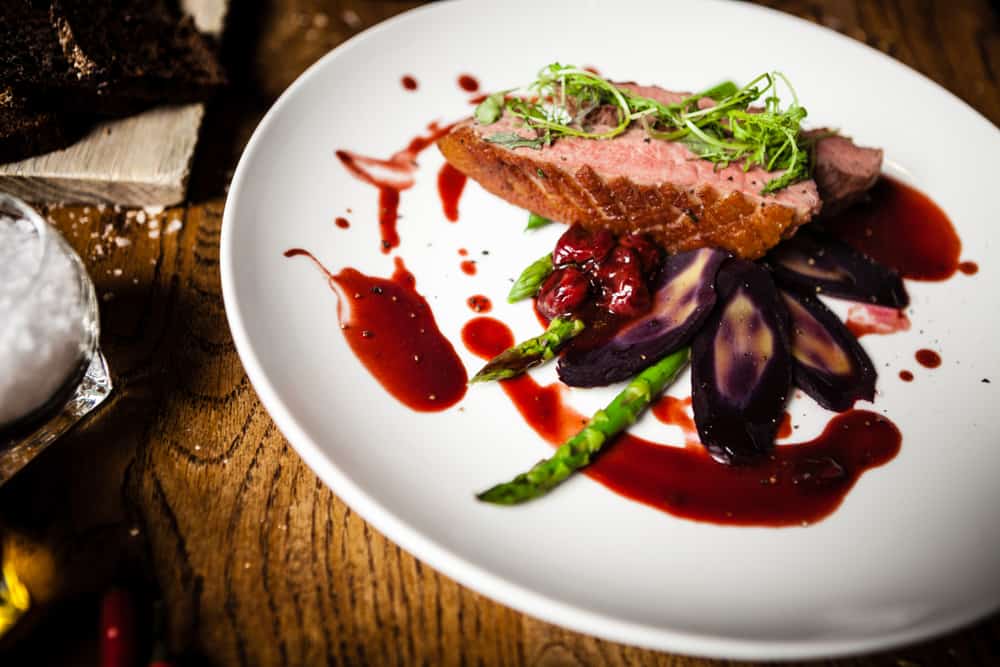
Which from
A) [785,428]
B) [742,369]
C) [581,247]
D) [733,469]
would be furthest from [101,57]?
[785,428]

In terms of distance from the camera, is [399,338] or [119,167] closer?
[399,338]

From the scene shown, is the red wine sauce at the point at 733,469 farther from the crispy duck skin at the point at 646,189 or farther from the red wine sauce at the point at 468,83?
the red wine sauce at the point at 468,83

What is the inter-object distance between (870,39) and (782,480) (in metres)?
2.94

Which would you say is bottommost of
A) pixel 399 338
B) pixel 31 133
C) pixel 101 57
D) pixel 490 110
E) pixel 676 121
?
pixel 399 338

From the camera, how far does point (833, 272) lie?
306 cm

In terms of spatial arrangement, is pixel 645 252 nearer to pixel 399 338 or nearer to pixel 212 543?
pixel 399 338

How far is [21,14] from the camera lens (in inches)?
114

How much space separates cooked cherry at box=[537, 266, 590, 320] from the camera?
2.75m

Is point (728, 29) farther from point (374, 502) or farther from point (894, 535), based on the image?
point (374, 502)

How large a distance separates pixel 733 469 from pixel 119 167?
2.48m

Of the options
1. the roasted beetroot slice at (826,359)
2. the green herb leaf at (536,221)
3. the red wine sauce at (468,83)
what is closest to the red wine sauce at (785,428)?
the roasted beetroot slice at (826,359)

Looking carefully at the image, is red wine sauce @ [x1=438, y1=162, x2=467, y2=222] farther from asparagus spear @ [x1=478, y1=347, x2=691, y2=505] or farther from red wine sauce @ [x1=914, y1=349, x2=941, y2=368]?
red wine sauce @ [x1=914, y1=349, x2=941, y2=368]

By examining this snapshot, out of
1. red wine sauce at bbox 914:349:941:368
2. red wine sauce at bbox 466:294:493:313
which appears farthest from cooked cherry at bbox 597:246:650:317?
red wine sauce at bbox 914:349:941:368

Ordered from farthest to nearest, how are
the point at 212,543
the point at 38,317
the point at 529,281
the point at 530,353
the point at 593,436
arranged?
the point at 529,281 < the point at 530,353 < the point at 593,436 < the point at 212,543 < the point at 38,317
